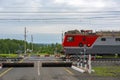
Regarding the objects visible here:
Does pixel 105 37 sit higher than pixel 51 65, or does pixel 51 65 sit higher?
pixel 105 37

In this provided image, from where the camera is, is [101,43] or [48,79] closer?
[48,79]

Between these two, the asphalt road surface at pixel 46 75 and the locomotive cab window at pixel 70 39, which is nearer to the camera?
the asphalt road surface at pixel 46 75

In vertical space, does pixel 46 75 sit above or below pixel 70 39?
below

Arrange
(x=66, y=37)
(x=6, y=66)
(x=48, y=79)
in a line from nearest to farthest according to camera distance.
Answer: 1. (x=48, y=79)
2. (x=6, y=66)
3. (x=66, y=37)

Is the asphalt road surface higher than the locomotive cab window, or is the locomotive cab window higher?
the locomotive cab window

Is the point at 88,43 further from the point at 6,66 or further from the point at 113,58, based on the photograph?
the point at 6,66

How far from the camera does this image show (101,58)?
62.2 meters

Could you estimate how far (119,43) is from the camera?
201ft

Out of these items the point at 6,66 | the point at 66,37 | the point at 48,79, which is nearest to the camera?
the point at 48,79

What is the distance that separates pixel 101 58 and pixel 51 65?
56.2 feet

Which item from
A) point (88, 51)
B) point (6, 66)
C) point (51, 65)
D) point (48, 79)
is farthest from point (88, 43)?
point (48, 79)

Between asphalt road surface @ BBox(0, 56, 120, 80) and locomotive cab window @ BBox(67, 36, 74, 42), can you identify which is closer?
asphalt road surface @ BBox(0, 56, 120, 80)

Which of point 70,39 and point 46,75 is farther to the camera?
point 70,39

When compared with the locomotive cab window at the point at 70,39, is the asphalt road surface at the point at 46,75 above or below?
below
